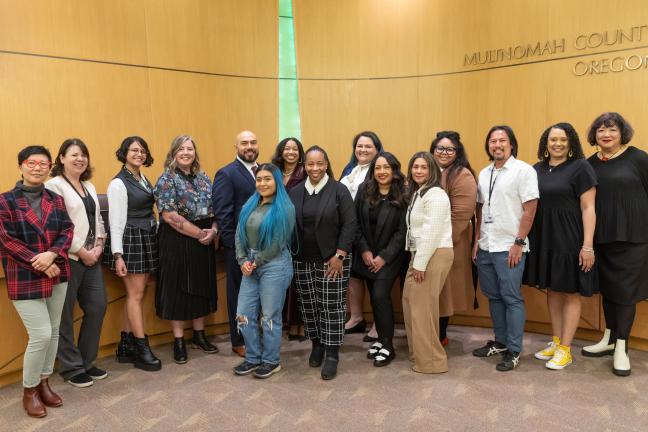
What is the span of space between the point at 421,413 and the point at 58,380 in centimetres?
247

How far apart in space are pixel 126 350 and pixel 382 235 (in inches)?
83.3

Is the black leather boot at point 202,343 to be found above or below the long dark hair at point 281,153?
below

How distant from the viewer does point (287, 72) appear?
225 inches

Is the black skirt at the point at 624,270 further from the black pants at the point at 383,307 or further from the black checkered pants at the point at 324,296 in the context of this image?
the black checkered pants at the point at 324,296

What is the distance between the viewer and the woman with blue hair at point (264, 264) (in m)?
3.34

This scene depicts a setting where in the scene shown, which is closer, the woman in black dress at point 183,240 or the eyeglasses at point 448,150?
the woman in black dress at point 183,240

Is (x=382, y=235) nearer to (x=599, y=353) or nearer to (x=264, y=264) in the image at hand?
(x=264, y=264)

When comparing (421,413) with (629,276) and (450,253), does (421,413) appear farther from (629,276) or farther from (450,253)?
(629,276)

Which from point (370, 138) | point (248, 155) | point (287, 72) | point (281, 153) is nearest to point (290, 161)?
point (281, 153)

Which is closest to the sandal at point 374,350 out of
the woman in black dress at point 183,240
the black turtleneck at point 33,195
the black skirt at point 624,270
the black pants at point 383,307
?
the black pants at point 383,307

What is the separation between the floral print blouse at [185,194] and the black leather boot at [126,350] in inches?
41.4

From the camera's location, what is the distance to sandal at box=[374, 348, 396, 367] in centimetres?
364

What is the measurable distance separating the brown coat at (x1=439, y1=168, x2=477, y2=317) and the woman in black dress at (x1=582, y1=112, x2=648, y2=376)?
0.85m

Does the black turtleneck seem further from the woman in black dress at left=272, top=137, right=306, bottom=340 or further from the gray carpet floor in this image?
the woman in black dress at left=272, top=137, right=306, bottom=340
